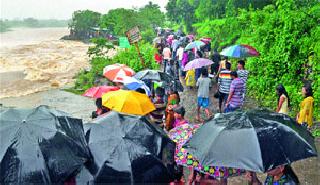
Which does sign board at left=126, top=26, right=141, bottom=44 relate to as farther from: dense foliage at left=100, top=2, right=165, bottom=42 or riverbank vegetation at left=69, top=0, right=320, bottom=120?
dense foliage at left=100, top=2, right=165, bottom=42

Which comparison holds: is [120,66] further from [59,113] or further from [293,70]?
[59,113]

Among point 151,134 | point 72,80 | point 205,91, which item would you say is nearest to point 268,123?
point 151,134

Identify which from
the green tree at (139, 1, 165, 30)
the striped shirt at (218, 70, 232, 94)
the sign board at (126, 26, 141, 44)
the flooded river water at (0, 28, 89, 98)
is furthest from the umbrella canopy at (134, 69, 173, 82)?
the green tree at (139, 1, 165, 30)

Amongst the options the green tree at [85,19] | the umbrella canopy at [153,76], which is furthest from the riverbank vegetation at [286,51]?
the green tree at [85,19]

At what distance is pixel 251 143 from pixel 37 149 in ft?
7.64

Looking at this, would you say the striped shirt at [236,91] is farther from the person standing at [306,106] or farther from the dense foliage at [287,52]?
the dense foliage at [287,52]

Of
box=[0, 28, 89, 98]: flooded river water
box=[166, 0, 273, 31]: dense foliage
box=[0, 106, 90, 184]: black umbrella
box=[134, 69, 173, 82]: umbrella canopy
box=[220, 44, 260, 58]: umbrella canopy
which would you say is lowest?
box=[0, 28, 89, 98]: flooded river water

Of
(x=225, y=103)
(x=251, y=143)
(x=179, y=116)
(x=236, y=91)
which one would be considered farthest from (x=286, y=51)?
(x=251, y=143)

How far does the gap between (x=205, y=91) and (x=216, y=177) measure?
4.71 m

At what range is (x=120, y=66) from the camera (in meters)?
10.3

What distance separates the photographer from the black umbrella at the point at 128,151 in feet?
13.3

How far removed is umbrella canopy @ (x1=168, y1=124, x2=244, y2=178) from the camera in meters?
4.87

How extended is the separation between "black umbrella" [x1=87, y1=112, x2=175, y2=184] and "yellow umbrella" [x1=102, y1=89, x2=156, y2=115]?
5.13 ft

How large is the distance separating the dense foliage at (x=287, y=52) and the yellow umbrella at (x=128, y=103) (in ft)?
15.1
